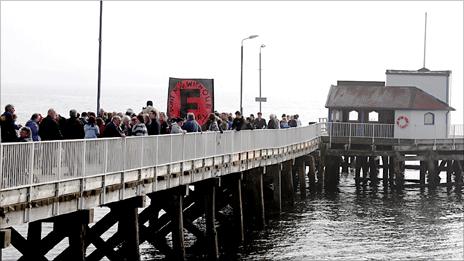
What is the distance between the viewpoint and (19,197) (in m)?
18.1

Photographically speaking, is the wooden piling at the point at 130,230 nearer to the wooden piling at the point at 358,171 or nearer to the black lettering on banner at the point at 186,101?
the black lettering on banner at the point at 186,101

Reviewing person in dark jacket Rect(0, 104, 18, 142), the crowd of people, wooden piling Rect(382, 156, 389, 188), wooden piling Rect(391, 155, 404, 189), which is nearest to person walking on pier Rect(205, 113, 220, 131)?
the crowd of people

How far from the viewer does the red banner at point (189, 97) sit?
3281cm

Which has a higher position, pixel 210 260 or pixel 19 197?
pixel 19 197

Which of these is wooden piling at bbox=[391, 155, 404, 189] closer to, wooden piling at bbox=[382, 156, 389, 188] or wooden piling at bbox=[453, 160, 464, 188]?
wooden piling at bbox=[382, 156, 389, 188]

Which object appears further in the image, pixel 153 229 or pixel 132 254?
pixel 153 229

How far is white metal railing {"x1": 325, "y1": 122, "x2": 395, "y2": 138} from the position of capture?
201 ft

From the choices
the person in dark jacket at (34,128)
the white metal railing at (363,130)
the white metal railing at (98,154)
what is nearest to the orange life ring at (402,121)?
the white metal railing at (363,130)

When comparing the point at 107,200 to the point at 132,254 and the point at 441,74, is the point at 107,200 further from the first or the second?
the point at 441,74

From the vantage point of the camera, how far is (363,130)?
201ft

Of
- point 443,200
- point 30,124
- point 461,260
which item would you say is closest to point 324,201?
point 443,200

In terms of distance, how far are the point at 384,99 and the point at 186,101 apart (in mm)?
32174

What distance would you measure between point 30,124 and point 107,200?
224cm

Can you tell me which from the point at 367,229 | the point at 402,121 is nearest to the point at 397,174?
the point at 402,121
